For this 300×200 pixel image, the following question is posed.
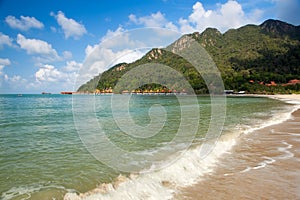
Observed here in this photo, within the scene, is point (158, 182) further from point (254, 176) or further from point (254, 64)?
point (254, 64)

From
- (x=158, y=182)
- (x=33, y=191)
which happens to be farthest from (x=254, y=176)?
(x=33, y=191)

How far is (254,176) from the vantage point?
6.32m

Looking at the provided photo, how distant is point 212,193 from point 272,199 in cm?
130

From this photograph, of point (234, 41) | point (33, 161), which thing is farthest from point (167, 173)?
point (234, 41)

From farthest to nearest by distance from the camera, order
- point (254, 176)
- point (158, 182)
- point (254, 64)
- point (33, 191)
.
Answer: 1. point (254, 64)
2. point (254, 176)
3. point (158, 182)
4. point (33, 191)

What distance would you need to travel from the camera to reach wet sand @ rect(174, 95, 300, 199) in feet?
17.1

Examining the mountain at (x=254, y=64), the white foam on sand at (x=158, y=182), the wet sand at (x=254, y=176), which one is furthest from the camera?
the mountain at (x=254, y=64)

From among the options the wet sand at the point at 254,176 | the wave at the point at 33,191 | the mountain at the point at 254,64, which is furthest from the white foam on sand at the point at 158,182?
the mountain at the point at 254,64

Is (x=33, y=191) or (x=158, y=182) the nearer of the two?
(x=33, y=191)

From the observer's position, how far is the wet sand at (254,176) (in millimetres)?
5207

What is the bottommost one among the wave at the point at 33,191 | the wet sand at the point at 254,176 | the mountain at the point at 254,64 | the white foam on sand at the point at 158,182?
the wave at the point at 33,191

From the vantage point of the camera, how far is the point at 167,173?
6.82 meters

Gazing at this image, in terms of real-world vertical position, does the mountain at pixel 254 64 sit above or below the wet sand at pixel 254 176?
above

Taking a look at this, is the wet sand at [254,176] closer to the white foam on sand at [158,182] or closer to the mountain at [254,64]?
the white foam on sand at [158,182]
